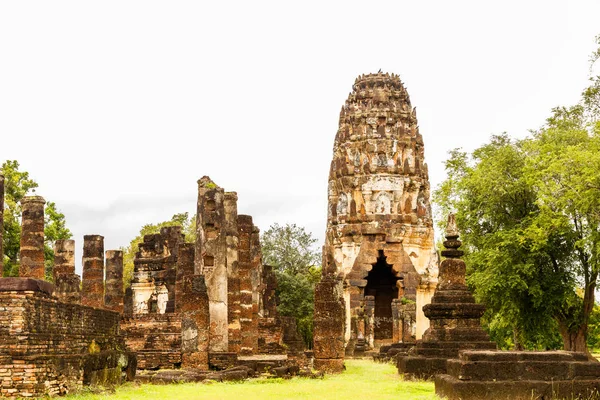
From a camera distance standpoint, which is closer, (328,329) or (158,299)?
(328,329)

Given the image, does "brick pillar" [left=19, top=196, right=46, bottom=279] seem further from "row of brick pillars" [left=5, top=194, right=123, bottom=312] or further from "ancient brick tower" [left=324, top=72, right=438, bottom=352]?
"ancient brick tower" [left=324, top=72, right=438, bottom=352]

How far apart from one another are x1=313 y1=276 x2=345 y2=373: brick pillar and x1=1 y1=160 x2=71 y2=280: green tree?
18.4 metres

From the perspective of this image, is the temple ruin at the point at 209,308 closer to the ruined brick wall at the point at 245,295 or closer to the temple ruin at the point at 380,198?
the ruined brick wall at the point at 245,295

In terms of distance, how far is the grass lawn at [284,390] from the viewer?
14859 mm

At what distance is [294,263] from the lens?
56.8 metres

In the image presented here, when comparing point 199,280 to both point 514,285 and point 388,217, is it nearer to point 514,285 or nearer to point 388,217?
point 514,285

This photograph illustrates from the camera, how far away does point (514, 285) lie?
2886cm

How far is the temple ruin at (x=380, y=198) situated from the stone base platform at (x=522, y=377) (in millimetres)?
30868

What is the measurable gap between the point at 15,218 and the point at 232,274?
644 inches

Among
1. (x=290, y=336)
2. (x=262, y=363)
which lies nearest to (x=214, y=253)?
(x=262, y=363)

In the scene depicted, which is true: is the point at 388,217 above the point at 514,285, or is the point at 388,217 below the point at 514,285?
above

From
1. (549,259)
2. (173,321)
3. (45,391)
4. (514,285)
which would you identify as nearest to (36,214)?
(173,321)

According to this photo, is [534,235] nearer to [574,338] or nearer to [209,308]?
[574,338]

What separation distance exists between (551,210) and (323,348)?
29.0ft
